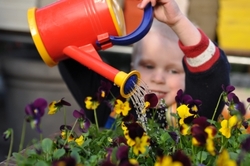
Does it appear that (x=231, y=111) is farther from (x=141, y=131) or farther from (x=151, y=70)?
(x=151, y=70)

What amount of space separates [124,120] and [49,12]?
0.78 feet

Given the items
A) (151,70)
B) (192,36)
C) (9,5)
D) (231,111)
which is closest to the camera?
(231,111)

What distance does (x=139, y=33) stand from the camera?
0.68 m

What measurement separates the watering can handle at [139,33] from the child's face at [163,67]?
1.23ft

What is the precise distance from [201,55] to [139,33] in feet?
0.84

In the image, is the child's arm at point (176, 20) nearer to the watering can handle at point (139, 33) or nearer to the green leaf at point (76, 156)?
the watering can handle at point (139, 33)

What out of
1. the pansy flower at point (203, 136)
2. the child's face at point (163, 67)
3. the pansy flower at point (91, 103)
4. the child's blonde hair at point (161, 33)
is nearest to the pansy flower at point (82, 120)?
the pansy flower at point (91, 103)

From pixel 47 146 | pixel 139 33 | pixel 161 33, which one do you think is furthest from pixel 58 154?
pixel 161 33

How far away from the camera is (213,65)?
0.92 metres

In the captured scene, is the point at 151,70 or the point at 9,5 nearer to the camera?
the point at 151,70

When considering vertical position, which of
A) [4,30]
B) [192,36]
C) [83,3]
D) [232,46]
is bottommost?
[232,46]

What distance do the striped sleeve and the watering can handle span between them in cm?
19

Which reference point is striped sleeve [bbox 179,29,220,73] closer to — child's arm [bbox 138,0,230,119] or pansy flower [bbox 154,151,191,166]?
child's arm [bbox 138,0,230,119]

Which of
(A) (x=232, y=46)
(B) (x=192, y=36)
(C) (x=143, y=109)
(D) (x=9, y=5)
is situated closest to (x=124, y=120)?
(C) (x=143, y=109)
